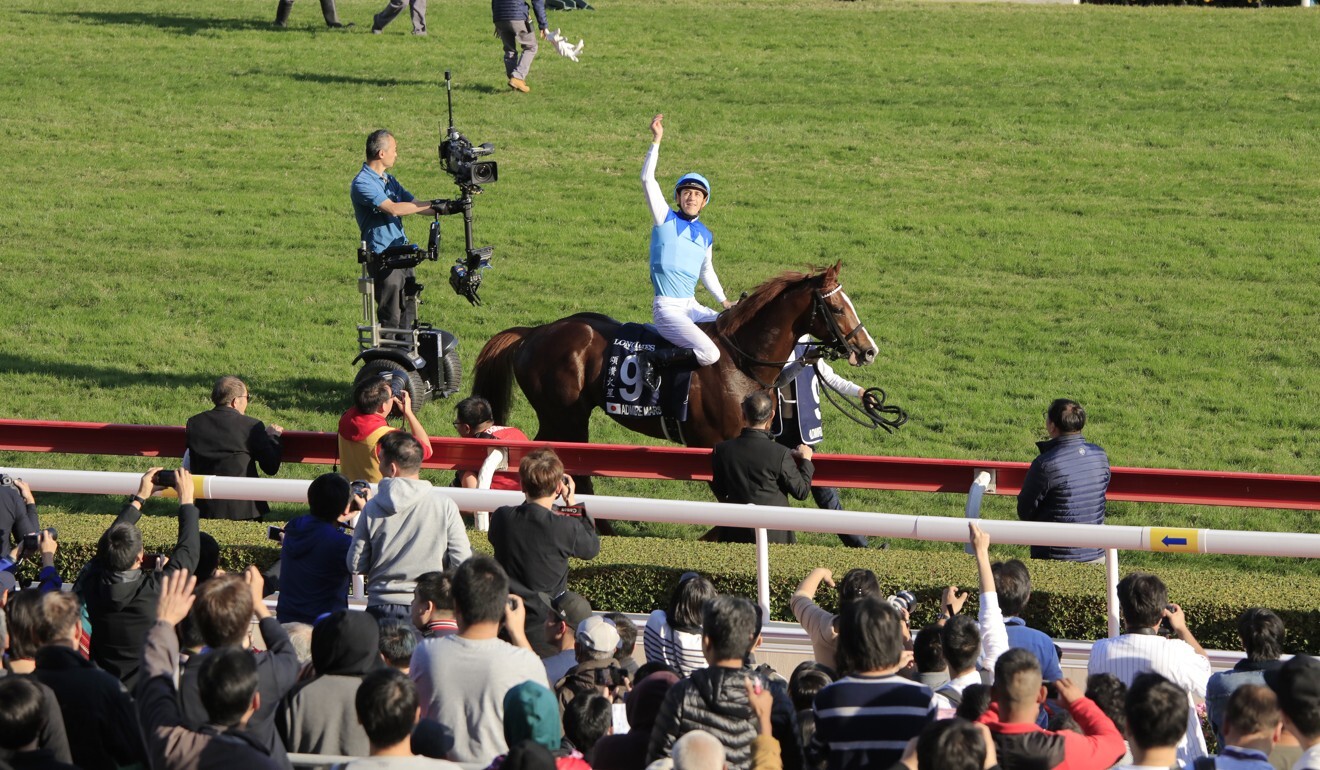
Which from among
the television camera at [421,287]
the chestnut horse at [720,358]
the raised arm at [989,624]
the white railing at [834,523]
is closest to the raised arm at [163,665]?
the white railing at [834,523]

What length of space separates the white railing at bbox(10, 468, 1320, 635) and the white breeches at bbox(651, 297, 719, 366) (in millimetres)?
3314

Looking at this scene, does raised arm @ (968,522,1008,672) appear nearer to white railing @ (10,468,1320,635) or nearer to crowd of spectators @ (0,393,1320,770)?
crowd of spectators @ (0,393,1320,770)

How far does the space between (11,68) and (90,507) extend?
13871mm

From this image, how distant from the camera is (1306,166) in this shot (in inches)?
757

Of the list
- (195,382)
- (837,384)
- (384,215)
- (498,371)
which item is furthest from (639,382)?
(195,382)

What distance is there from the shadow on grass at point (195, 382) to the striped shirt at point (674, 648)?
747 cm

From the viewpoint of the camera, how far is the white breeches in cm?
1063

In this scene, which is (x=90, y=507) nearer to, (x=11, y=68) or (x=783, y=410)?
(x=783, y=410)

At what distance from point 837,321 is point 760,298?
0.55m

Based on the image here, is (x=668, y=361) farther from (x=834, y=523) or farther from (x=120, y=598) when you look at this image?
(x=120, y=598)

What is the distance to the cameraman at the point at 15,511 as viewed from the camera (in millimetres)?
7090

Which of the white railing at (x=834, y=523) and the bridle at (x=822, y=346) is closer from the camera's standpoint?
the white railing at (x=834, y=523)

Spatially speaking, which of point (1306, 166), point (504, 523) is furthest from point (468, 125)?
point (504, 523)

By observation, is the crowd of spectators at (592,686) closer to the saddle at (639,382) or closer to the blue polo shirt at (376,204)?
the saddle at (639,382)
